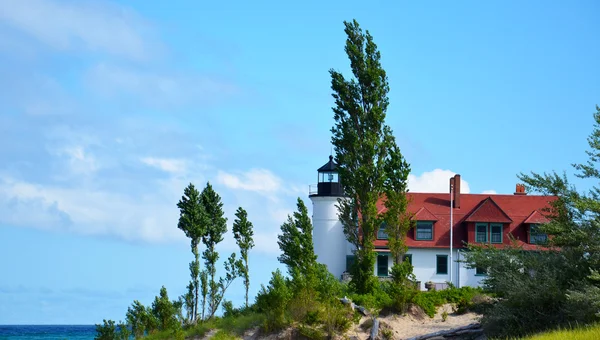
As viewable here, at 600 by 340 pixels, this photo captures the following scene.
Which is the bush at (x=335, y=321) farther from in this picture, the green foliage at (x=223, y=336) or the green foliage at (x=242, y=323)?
the green foliage at (x=223, y=336)

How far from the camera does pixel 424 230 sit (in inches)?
1972

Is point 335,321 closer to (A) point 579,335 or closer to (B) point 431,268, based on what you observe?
(A) point 579,335

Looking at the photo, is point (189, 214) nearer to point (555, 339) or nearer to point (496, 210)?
point (496, 210)

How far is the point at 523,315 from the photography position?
23078 mm

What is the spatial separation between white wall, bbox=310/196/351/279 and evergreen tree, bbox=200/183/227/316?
21.8 feet

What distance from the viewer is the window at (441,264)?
161ft

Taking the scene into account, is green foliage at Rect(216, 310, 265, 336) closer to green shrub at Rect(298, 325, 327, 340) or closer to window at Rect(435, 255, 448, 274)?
green shrub at Rect(298, 325, 327, 340)

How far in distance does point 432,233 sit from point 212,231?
44.5 feet

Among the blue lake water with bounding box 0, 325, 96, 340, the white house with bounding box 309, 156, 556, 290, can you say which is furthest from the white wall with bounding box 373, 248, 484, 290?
the blue lake water with bounding box 0, 325, 96, 340

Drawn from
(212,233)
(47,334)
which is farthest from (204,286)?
(47,334)

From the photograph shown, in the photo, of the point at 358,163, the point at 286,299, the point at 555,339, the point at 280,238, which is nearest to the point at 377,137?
the point at 358,163

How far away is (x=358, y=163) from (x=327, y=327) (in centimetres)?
1121

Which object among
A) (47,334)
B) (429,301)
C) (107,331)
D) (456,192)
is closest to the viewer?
(429,301)

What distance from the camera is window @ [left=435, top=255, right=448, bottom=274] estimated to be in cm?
4922
